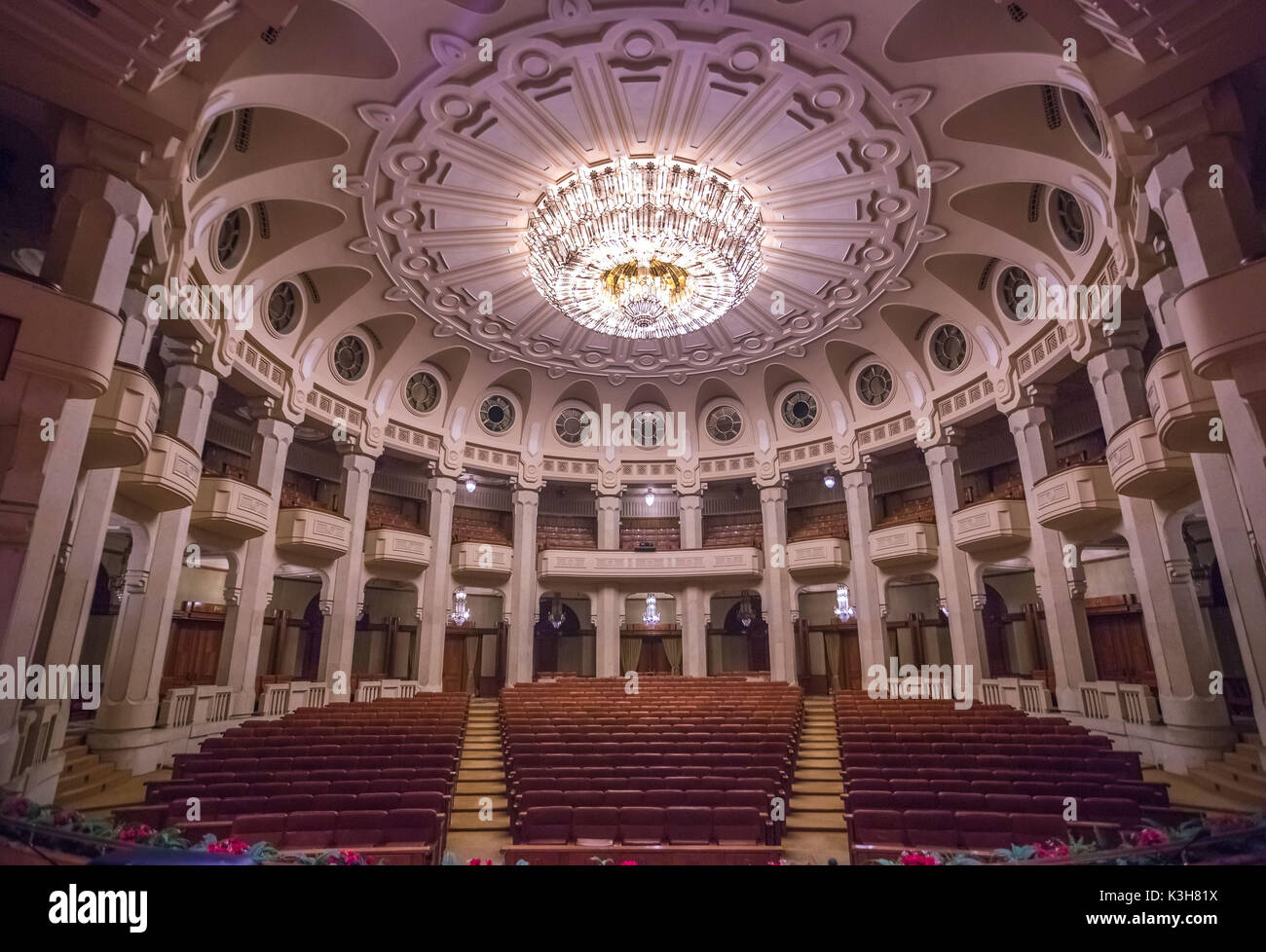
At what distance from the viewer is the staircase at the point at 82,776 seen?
7383 millimetres

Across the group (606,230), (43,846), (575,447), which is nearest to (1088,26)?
(606,230)

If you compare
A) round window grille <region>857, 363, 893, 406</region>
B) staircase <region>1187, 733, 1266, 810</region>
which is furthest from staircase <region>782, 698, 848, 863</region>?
round window grille <region>857, 363, 893, 406</region>

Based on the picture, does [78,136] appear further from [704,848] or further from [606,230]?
[704,848]

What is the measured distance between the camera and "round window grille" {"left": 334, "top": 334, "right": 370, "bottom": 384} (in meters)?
15.5

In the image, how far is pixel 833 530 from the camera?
1889 cm

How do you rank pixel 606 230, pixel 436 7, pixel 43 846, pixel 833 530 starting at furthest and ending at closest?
pixel 833 530, pixel 606 230, pixel 436 7, pixel 43 846

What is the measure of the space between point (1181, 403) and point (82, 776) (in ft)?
43.9

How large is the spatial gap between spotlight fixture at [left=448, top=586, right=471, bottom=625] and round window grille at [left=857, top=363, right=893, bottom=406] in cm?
1272

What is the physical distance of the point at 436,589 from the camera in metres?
16.9
